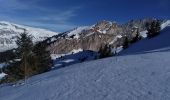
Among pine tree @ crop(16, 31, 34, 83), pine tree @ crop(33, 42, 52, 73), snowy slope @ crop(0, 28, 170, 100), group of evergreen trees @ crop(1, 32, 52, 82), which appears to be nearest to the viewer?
snowy slope @ crop(0, 28, 170, 100)

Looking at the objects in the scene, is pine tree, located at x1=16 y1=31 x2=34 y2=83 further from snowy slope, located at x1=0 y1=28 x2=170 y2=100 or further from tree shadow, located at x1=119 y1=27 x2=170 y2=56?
snowy slope, located at x1=0 y1=28 x2=170 y2=100

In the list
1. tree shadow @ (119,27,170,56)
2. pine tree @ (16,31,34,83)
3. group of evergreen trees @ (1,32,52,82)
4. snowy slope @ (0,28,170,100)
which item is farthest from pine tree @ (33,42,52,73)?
snowy slope @ (0,28,170,100)

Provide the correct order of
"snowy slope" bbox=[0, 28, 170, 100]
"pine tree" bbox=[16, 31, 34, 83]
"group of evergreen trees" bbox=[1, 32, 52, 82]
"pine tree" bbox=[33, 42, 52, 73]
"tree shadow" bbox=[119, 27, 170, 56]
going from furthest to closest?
"pine tree" bbox=[33, 42, 52, 73] < "tree shadow" bbox=[119, 27, 170, 56] < "group of evergreen trees" bbox=[1, 32, 52, 82] < "pine tree" bbox=[16, 31, 34, 83] < "snowy slope" bbox=[0, 28, 170, 100]

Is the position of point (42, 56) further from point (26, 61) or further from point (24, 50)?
point (26, 61)

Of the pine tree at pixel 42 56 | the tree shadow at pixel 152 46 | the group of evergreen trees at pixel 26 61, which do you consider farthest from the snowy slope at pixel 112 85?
the pine tree at pixel 42 56

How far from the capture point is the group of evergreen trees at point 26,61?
5216 centimetres

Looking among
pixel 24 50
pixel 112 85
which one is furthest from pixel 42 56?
pixel 112 85

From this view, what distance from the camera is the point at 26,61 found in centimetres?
5200

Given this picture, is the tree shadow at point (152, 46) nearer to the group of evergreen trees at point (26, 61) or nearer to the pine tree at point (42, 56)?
the pine tree at point (42, 56)

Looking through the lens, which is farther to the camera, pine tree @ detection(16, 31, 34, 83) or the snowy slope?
pine tree @ detection(16, 31, 34, 83)

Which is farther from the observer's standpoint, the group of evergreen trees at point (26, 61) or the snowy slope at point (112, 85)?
the group of evergreen trees at point (26, 61)

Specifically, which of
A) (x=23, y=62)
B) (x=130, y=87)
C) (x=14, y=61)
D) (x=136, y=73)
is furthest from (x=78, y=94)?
(x=14, y=61)

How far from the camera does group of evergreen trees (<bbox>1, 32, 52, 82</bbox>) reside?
5216 centimetres

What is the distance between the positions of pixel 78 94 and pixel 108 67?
8.84m
